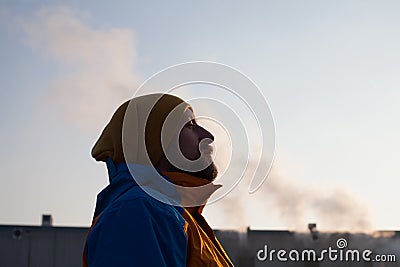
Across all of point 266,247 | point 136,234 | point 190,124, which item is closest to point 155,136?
point 190,124

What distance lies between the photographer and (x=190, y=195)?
274cm

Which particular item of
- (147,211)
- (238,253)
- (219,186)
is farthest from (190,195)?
(238,253)

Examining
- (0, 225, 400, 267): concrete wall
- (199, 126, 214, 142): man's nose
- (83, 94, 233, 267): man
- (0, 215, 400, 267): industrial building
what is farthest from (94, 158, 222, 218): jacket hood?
(0, 225, 400, 267): concrete wall

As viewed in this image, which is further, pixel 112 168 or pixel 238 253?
pixel 238 253

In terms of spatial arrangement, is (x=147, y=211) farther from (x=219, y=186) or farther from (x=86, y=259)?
(x=219, y=186)

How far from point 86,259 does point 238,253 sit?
2814cm

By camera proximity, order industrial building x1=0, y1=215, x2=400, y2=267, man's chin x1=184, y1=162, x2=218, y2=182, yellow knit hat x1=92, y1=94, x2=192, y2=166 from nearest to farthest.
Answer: yellow knit hat x1=92, y1=94, x2=192, y2=166
man's chin x1=184, y1=162, x2=218, y2=182
industrial building x1=0, y1=215, x2=400, y2=267

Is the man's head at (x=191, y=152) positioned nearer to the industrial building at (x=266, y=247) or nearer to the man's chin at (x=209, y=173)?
the man's chin at (x=209, y=173)

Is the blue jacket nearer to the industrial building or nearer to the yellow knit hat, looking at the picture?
the yellow knit hat

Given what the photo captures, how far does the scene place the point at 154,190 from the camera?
258 centimetres

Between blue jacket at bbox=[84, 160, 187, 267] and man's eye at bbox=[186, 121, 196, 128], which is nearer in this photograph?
blue jacket at bbox=[84, 160, 187, 267]

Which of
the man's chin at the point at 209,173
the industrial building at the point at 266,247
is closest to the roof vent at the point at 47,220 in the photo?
the industrial building at the point at 266,247

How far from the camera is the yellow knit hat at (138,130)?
2709 millimetres

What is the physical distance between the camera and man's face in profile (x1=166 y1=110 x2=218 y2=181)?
2.77 m
